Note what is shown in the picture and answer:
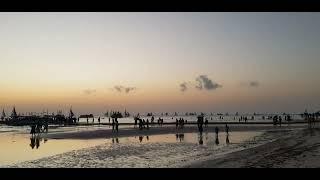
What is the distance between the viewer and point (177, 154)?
17.2 meters
